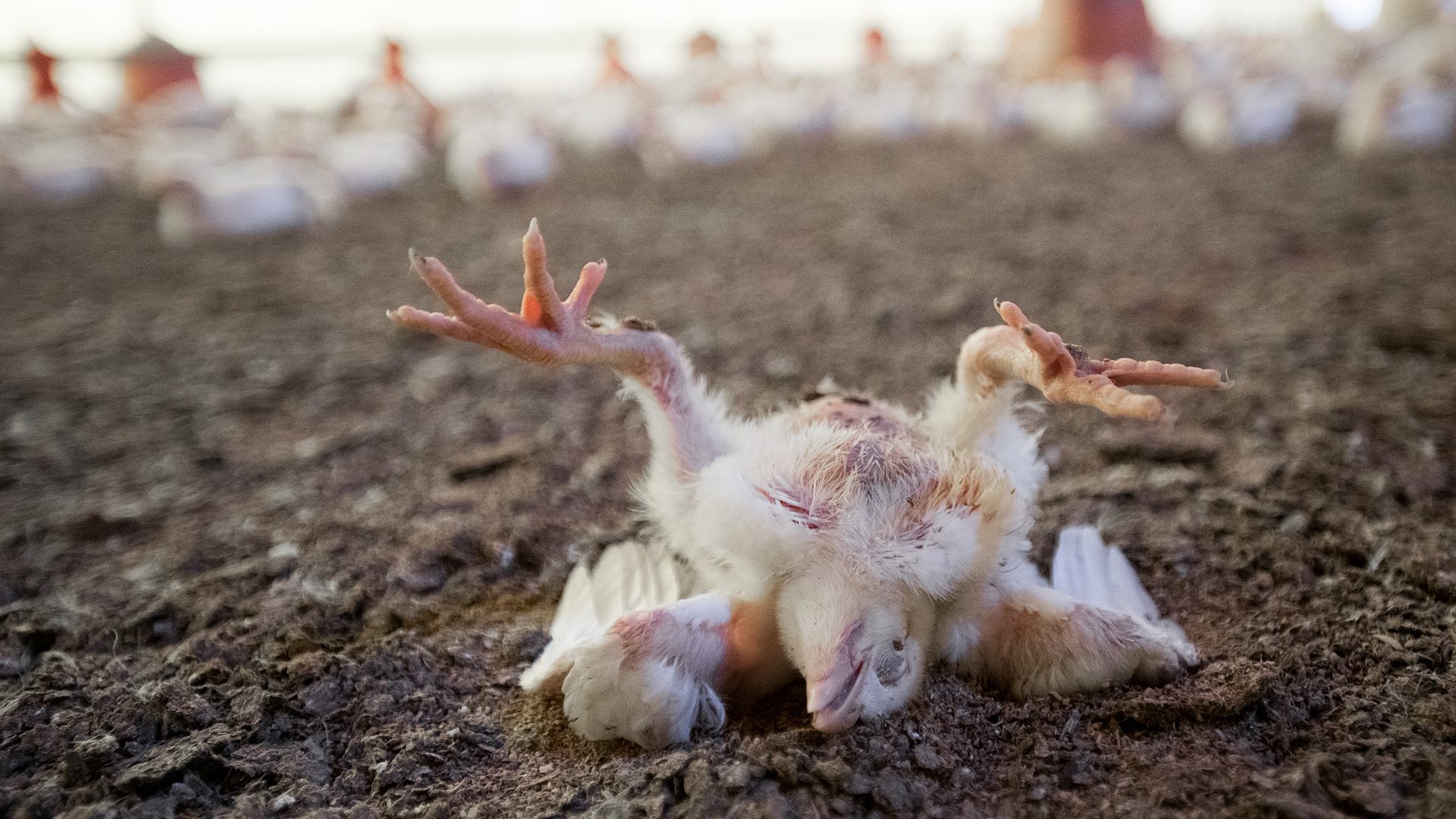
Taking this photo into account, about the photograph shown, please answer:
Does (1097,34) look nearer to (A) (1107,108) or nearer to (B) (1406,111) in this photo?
(A) (1107,108)

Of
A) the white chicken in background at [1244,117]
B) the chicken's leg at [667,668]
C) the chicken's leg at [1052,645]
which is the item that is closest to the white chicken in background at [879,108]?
the white chicken in background at [1244,117]

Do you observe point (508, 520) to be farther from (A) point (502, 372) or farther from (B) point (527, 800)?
(A) point (502, 372)

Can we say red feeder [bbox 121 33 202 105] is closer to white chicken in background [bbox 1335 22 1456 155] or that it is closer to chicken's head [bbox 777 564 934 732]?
white chicken in background [bbox 1335 22 1456 155]

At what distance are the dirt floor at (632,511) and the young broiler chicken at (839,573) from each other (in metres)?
0.05

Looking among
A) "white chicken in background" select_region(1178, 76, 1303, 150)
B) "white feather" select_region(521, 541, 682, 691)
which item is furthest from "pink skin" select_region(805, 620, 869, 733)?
"white chicken in background" select_region(1178, 76, 1303, 150)

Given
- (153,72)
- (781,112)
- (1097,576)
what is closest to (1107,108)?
(781,112)

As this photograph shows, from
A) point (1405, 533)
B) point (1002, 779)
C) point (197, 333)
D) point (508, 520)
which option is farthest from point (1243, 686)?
point (197, 333)

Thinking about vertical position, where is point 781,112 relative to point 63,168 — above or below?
above

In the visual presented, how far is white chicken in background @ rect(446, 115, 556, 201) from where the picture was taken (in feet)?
14.4

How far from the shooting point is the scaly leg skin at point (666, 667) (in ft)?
3.15

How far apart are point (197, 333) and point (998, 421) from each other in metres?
2.49

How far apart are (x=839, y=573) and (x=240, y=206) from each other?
12.4 ft

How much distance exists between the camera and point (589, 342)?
1132 mm

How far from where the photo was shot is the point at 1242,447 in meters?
1.69
